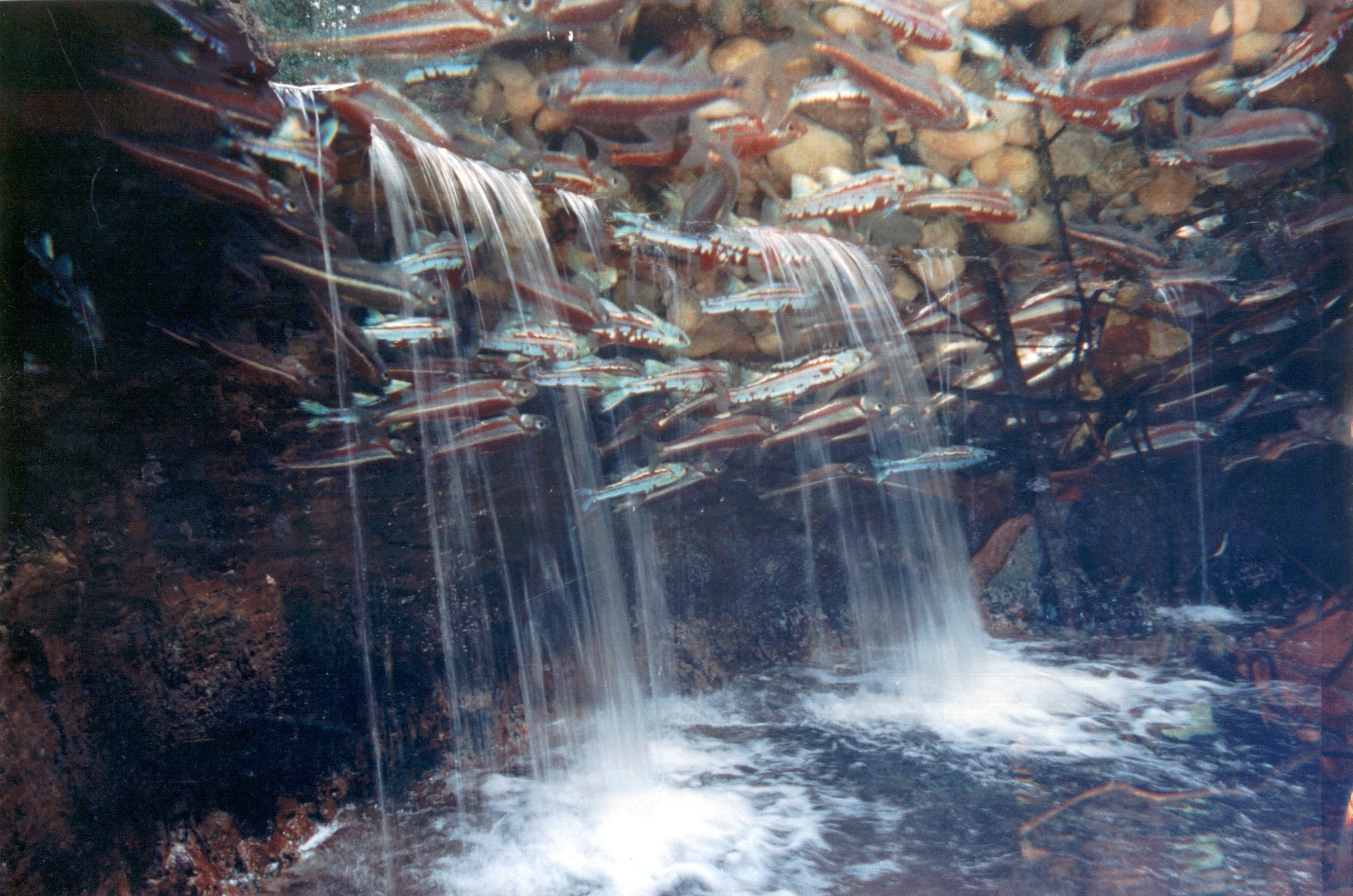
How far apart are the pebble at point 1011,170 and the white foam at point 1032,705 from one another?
3510 mm

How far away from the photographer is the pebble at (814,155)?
2910 mm

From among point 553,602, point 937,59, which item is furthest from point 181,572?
point 937,59

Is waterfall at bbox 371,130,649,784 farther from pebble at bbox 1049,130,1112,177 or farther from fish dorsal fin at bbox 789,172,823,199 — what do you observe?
pebble at bbox 1049,130,1112,177

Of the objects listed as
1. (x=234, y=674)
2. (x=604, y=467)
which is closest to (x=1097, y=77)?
(x=604, y=467)

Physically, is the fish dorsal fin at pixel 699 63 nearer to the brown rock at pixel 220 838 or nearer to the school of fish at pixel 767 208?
the school of fish at pixel 767 208

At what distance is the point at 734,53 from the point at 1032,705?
467 centimetres

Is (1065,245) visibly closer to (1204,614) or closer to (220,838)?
(1204,614)

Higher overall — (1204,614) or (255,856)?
(255,856)

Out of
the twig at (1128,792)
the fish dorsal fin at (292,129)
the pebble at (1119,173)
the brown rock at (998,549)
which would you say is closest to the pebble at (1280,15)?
the pebble at (1119,173)

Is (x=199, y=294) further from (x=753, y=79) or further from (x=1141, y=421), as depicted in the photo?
(x=1141, y=421)

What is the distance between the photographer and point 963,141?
303cm

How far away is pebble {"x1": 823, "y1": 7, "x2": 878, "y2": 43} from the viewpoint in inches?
99.1

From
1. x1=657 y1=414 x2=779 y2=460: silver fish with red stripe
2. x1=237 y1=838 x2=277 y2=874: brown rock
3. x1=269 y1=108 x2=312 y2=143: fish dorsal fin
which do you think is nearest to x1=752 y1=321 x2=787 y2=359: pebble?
x1=657 y1=414 x2=779 y2=460: silver fish with red stripe

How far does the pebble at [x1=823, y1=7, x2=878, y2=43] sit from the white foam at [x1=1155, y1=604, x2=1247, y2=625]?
5733mm
